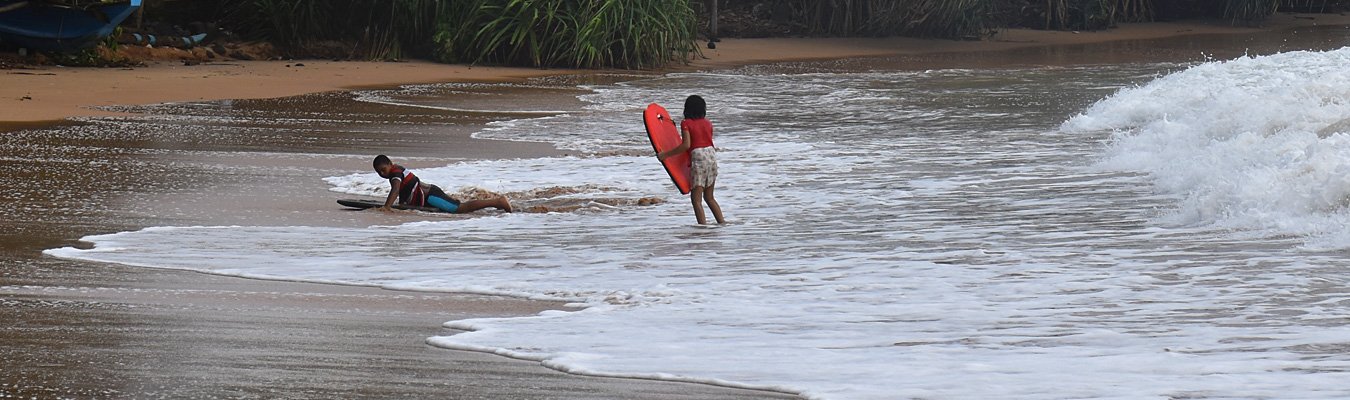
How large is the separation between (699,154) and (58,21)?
41.3ft

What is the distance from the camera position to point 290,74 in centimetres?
1962

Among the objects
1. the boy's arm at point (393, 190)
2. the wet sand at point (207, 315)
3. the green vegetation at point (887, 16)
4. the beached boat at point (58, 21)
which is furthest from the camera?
the green vegetation at point (887, 16)

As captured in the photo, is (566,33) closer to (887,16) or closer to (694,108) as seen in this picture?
(887,16)

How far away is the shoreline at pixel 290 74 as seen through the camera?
1507 cm

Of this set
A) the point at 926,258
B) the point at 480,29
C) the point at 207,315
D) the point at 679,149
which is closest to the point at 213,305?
the point at 207,315

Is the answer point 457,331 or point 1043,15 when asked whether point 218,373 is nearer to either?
point 457,331

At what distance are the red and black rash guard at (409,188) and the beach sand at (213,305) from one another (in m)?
0.29

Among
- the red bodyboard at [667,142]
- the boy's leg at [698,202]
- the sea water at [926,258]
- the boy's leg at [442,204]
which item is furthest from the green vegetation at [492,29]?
the boy's leg at [698,202]

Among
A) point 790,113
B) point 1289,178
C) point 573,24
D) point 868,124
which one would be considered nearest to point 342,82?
point 573,24

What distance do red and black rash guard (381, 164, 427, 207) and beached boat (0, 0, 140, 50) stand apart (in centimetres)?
1124

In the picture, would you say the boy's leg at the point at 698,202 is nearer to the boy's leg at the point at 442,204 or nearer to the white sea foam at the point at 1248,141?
the boy's leg at the point at 442,204

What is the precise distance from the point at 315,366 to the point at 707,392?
1.14m

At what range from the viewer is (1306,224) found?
7.71 metres

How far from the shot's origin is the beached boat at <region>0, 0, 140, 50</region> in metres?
18.7
